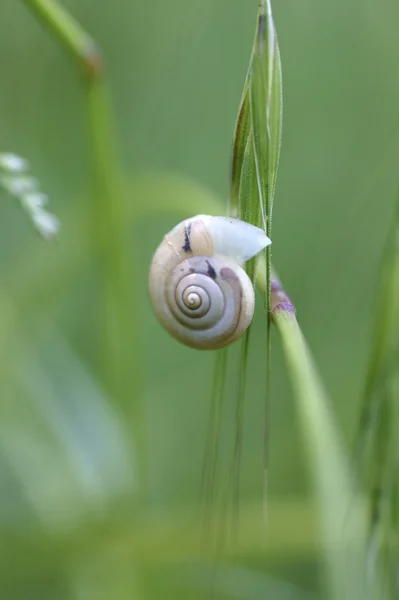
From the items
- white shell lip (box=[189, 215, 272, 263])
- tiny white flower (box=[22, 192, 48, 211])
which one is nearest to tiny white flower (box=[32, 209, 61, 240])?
tiny white flower (box=[22, 192, 48, 211])

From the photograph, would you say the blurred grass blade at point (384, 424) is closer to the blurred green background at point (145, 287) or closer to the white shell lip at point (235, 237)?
the white shell lip at point (235, 237)

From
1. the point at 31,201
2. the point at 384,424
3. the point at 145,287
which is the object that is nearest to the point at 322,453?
the point at 384,424

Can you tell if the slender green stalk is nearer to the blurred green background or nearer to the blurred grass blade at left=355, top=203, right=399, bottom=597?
the blurred grass blade at left=355, top=203, right=399, bottom=597

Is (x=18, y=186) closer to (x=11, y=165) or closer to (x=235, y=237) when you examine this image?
(x=11, y=165)

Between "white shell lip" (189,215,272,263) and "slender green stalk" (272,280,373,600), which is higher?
"white shell lip" (189,215,272,263)

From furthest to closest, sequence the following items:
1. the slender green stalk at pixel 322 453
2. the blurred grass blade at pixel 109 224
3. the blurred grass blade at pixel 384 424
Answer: the blurred grass blade at pixel 109 224, the blurred grass blade at pixel 384 424, the slender green stalk at pixel 322 453

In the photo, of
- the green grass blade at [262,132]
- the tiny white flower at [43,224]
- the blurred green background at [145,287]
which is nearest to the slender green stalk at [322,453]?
the green grass blade at [262,132]
